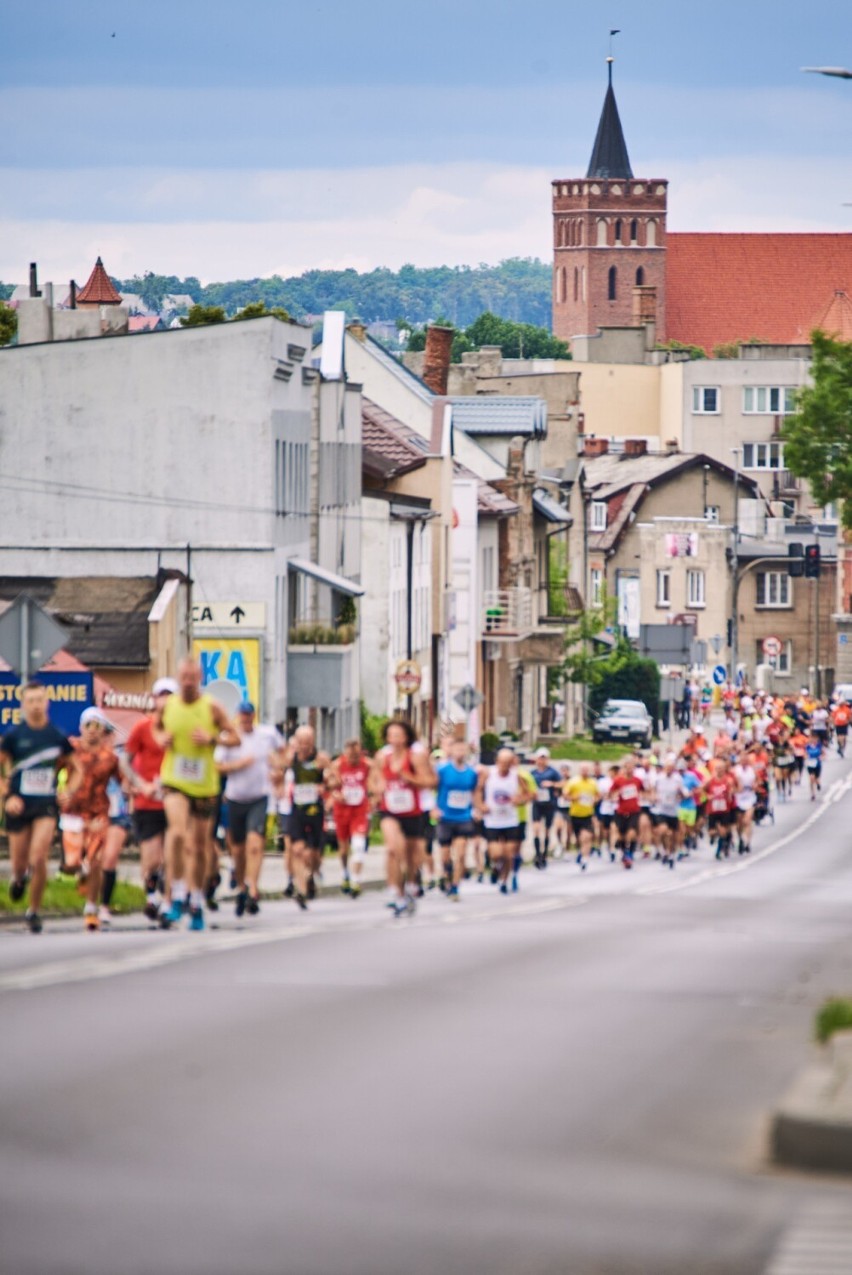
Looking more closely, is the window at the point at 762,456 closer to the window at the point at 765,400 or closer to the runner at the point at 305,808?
the window at the point at 765,400

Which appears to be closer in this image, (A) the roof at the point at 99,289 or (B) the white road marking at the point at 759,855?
(B) the white road marking at the point at 759,855

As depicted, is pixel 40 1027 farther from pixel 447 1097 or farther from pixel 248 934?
pixel 248 934

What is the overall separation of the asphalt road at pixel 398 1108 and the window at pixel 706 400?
13763cm

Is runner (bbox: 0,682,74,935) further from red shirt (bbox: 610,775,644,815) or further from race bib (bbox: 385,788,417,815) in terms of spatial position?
red shirt (bbox: 610,775,644,815)

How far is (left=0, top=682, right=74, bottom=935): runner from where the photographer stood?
16.8 meters

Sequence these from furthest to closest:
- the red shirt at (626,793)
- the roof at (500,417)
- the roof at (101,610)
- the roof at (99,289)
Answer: the roof at (99,289) < the roof at (500,417) < the roof at (101,610) < the red shirt at (626,793)

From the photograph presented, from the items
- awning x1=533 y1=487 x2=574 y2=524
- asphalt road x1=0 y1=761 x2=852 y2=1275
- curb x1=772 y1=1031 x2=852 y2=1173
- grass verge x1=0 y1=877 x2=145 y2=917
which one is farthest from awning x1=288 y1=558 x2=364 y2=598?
curb x1=772 y1=1031 x2=852 y2=1173

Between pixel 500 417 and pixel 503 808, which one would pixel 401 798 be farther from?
pixel 500 417

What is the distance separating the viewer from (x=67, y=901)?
20.9 m

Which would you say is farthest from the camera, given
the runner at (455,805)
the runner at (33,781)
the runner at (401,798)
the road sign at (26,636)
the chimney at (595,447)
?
the chimney at (595,447)

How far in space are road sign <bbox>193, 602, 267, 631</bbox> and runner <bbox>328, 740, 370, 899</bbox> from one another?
18.6m

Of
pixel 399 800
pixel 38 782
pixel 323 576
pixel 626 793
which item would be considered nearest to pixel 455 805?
pixel 399 800

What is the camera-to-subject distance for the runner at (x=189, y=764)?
16.8 meters

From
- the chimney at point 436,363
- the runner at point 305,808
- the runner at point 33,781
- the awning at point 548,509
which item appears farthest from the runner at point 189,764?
the chimney at point 436,363
